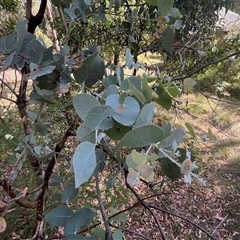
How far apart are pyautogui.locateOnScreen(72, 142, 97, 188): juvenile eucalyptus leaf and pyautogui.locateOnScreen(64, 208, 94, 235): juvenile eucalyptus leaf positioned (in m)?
0.13

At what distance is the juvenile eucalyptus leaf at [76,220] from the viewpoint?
294 millimetres

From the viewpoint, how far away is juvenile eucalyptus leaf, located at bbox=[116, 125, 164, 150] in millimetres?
182

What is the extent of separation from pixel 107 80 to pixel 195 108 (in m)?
2.54

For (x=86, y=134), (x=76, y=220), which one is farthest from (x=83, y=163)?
(x=76, y=220)

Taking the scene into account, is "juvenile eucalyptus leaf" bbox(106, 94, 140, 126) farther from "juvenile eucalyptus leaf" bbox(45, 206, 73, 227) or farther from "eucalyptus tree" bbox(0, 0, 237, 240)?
"juvenile eucalyptus leaf" bbox(45, 206, 73, 227)

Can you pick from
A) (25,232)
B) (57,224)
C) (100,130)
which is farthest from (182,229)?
(100,130)

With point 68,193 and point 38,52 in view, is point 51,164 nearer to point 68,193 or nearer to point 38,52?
point 68,193

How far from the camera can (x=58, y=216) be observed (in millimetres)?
312

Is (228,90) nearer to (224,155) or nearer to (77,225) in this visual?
(224,155)

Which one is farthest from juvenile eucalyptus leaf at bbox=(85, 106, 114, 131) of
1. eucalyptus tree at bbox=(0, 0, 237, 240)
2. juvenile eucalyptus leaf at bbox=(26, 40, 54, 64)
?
juvenile eucalyptus leaf at bbox=(26, 40, 54, 64)

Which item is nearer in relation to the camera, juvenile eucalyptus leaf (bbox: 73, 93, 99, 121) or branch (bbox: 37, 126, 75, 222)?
juvenile eucalyptus leaf (bbox: 73, 93, 99, 121)

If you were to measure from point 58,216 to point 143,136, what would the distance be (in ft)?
0.59

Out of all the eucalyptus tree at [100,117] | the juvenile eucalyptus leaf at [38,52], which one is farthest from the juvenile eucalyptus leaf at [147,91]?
the juvenile eucalyptus leaf at [38,52]

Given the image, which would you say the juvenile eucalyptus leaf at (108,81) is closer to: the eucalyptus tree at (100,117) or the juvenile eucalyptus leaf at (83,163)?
the eucalyptus tree at (100,117)
